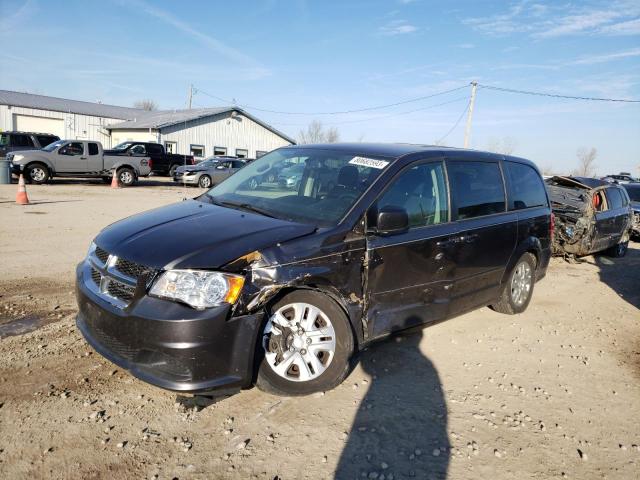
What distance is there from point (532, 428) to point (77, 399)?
3.05m

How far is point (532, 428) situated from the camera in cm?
312

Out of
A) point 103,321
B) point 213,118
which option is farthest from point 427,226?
point 213,118

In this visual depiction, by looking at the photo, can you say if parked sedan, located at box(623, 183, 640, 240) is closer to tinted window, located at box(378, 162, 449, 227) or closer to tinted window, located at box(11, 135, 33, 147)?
tinted window, located at box(378, 162, 449, 227)

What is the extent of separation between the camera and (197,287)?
2816 mm

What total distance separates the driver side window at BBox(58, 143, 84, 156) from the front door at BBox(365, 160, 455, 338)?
19553 mm

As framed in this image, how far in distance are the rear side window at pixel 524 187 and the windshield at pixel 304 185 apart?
82.2 inches

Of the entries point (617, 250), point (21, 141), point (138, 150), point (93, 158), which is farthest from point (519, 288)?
point (21, 141)

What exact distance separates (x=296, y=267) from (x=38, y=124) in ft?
145

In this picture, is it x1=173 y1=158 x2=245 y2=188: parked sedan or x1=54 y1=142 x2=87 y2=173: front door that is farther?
x1=173 y1=158 x2=245 y2=188: parked sedan

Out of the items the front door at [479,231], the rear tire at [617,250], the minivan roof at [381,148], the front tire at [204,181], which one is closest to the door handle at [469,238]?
the front door at [479,231]

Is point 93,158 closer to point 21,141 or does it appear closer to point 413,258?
point 21,141

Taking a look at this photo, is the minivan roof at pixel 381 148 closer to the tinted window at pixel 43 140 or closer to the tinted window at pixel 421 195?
the tinted window at pixel 421 195

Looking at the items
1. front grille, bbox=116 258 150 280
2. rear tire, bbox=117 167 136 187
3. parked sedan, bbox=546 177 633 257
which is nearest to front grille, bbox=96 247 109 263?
front grille, bbox=116 258 150 280

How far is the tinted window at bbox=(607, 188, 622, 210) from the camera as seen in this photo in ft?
31.2
